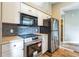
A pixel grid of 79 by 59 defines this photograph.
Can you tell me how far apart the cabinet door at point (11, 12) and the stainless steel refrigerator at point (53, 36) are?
590mm

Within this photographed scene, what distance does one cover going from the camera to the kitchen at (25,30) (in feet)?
4.87

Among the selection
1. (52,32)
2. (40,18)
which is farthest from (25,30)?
(52,32)

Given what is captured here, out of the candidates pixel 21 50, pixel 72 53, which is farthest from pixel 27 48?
pixel 72 53

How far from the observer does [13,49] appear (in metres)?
1.51

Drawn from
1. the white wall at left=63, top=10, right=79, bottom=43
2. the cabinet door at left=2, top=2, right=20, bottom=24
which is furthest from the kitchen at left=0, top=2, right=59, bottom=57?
the white wall at left=63, top=10, right=79, bottom=43

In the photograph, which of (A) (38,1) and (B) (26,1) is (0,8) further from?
(A) (38,1)

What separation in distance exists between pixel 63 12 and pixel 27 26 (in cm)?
66

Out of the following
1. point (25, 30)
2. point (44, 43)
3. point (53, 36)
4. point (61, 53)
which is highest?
point (25, 30)

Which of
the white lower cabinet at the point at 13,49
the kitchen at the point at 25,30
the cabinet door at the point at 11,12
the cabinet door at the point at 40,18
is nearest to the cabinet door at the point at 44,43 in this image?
the kitchen at the point at 25,30

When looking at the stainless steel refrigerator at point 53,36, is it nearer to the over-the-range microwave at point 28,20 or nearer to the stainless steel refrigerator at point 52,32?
the stainless steel refrigerator at point 52,32

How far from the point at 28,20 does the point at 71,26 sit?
75 cm

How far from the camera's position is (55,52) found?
170 centimetres

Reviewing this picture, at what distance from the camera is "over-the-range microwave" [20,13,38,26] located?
1700 millimetres

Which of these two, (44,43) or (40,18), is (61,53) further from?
(40,18)
